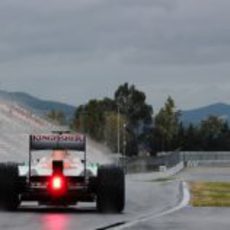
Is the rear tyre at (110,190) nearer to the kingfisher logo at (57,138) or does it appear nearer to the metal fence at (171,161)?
the kingfisher logo at (57,138)

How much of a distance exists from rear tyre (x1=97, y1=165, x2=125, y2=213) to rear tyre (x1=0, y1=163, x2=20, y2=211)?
1896mm

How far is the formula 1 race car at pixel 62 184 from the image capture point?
78.5 feet

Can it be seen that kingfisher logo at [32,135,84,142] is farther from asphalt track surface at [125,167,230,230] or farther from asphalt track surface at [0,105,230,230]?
asphalt track surface at [125,167,230,230]

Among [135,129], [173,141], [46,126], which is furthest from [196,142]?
[46,126]

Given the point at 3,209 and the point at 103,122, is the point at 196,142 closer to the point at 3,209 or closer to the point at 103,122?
the point at 103,122

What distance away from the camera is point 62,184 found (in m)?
23.9

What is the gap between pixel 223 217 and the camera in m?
23.0

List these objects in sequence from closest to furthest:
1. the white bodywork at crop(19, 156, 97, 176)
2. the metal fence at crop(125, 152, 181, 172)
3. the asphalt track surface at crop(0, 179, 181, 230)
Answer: the asphalt track surface at crop(0, 179, 181, 230), the white bodywork at crop(19, 156, 97, 176), the metal fence at crop(125, 152, 181, 172)

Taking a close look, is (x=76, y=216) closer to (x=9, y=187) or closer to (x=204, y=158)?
(x=9, y=187)

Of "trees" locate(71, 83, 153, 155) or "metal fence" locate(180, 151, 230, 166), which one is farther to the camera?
"trees" locate(71, 83, 153, 155)

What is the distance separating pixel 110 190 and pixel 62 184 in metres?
1.09

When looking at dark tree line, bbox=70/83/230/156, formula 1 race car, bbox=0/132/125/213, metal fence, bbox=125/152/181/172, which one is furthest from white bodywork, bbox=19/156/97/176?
dark tree line, bbox=70/83/230/156

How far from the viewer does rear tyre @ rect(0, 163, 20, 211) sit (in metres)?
24.1

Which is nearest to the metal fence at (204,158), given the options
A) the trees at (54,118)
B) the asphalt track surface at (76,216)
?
the trees at (54,118)
